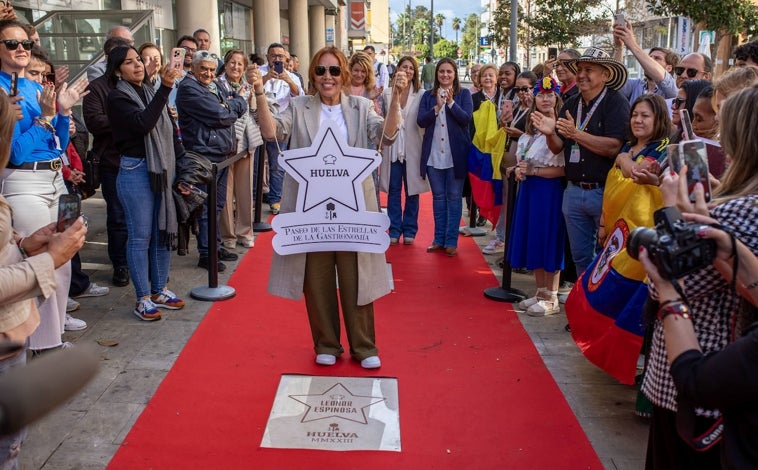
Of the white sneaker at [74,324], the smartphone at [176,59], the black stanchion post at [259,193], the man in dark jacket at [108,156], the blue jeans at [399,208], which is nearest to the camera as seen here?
the smartphone at [176,59]

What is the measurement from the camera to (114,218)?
5.97m

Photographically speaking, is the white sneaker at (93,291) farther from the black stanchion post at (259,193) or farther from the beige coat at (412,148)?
the beige coat at (412,148)

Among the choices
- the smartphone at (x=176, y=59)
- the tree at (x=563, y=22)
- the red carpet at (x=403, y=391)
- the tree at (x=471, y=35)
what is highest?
the tree at (x=471, y=35)

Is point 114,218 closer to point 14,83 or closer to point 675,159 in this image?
point 14,83

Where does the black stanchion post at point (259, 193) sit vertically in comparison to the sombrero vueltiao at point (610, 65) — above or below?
below

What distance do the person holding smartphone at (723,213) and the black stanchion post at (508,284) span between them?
3.63m

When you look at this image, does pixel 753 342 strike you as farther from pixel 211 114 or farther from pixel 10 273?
pixel 211 114

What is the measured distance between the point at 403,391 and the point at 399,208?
4010mm

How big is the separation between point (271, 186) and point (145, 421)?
582 centimetres

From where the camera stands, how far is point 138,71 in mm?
4898

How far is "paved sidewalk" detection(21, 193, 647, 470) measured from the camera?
136 inches

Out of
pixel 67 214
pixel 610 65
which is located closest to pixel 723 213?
pixel 67 214

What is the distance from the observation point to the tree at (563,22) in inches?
872

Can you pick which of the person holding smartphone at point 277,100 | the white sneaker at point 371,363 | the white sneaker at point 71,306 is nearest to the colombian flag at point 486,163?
the person holding smartphone at point 277,100
